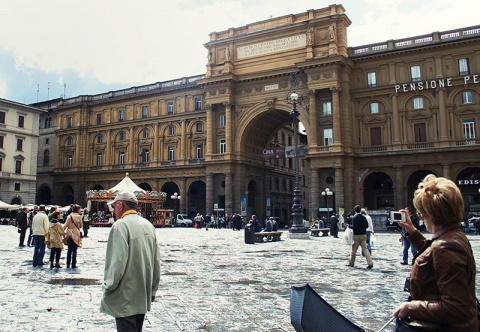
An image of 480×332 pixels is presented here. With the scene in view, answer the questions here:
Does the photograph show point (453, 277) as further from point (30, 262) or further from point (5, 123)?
point (5, 123)

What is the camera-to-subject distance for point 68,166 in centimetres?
6481

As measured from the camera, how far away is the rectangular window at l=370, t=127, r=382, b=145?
43.8 meters

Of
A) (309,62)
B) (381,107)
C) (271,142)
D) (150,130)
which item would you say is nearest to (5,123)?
(150,130)

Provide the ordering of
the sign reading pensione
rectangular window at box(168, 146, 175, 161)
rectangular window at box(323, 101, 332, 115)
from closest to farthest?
rectangular window at box(323, 101, 332, 115), the sign reading pensione, rectangular window at box(168, 146, 175, 161)

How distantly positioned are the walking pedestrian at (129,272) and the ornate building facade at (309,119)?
3903 cm

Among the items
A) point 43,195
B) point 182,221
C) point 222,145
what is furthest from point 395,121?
point 43,195

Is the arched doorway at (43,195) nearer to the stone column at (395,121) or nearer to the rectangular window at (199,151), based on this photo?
the rectangular window at (199,151)

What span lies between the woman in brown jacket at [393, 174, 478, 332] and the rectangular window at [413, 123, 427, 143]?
42.3 meters

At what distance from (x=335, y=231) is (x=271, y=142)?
2978 centimetres

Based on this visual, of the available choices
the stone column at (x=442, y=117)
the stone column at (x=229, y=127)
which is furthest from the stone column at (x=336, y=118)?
the stone column at (x=229, y=127)

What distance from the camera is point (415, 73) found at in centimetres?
4272

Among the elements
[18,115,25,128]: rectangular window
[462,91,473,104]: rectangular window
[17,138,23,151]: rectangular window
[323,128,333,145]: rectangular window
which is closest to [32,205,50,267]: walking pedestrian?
[323,128,333,145]: rectangular window

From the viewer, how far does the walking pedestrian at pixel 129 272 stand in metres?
4.07

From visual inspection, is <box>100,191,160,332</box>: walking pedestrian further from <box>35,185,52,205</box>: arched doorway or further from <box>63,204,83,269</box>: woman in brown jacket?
<box>35,185,52,205</box>: arched doorway
